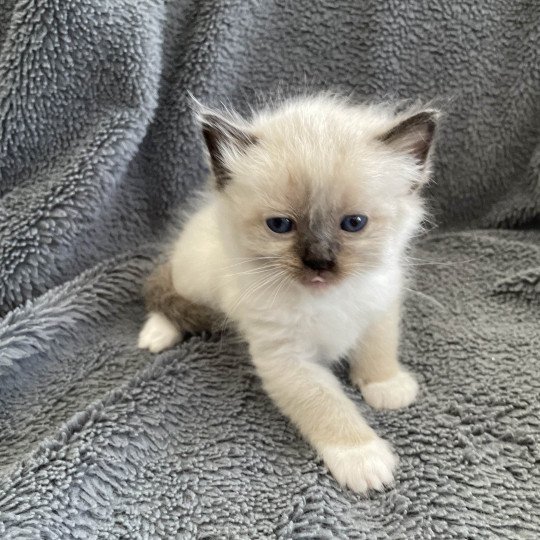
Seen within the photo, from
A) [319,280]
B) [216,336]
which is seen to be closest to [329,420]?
[319,280]

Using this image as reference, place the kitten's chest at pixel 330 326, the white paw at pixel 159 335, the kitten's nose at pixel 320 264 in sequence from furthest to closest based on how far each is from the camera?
1. the white paw at pixel 159 335
2. the kitten's chest at pixel 330 326
3. the kitten's nose at pixel 320 264

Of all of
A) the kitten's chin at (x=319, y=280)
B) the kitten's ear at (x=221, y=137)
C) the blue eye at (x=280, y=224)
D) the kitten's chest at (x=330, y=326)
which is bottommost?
the kitten's chest at (x=330, y=326)

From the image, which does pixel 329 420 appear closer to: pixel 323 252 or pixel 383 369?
pixel 383 369

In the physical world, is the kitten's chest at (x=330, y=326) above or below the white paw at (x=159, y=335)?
above

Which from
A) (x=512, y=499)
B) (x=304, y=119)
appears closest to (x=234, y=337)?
(x=304, y=119)

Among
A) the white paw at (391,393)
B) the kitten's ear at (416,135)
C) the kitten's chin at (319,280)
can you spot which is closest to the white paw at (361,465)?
the white paw at (391,393)

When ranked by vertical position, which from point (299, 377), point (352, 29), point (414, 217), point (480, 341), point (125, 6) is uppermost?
point (125, 6)

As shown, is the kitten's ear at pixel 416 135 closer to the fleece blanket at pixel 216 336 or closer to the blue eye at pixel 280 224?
the blue eye at pixel 280 224

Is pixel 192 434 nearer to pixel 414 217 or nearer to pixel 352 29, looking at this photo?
pixel 414 217
